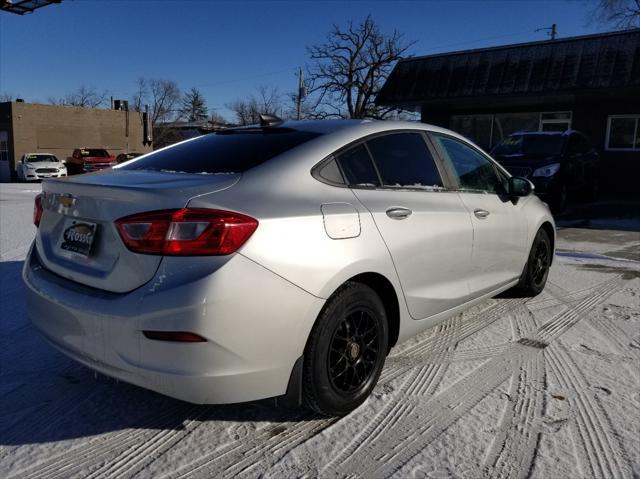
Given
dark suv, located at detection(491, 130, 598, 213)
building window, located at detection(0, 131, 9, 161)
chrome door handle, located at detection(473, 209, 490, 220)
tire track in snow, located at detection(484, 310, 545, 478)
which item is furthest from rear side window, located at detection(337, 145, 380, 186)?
building window, located at detection(0, 131, 9, 161)

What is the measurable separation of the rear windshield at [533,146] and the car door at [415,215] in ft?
27.1

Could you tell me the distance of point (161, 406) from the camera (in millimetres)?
2799

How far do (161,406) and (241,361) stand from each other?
867 millimetres

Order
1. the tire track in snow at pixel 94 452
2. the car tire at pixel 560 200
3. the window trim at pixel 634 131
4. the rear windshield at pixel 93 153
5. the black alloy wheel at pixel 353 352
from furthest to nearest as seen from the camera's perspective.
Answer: the rear windshield at pixel 93 153 → the window trim at pixel 634 131 → the car tire at pixel 560 200 → the black alloy wheel at pixel 353 352 → the tire track in snow at pixel 94 452

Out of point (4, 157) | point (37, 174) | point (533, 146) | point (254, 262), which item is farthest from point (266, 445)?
point (4, 157)

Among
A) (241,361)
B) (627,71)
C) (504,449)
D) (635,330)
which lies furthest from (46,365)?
(627,71)

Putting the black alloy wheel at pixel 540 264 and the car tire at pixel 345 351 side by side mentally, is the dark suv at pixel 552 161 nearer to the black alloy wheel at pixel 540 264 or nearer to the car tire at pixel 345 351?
the black alloy wheel at pixel 540 264

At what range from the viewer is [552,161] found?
1037cm

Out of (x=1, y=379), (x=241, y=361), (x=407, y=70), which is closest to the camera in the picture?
(x=241, y=361)

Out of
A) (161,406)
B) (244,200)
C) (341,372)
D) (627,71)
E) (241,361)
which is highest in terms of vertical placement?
(627,71)

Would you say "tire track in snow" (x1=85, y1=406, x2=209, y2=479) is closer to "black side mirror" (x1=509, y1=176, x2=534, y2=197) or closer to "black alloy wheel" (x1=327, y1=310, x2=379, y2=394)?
"black alloy wheel" (x1=327, y1=310, x2=379, y2=394)

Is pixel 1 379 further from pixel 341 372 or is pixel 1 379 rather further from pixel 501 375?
pixel 501 375

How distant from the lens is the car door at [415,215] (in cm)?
287

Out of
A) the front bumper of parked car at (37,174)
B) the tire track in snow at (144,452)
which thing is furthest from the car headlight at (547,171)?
the front bumper of parked car at (37,174)
